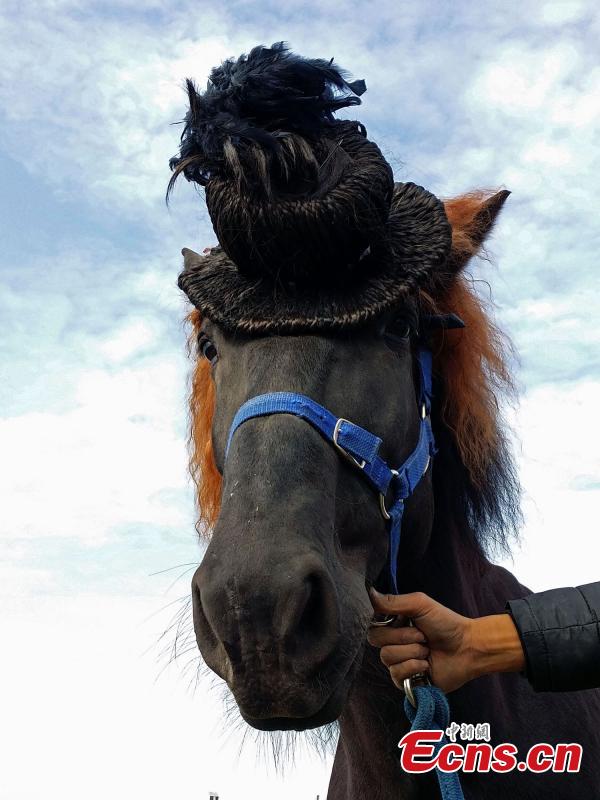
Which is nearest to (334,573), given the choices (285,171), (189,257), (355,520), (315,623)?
(315,623)

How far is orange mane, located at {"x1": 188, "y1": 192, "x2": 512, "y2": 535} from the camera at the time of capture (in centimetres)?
347

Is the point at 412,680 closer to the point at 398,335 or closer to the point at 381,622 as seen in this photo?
the point at 381,622

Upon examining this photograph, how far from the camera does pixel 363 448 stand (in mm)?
2639

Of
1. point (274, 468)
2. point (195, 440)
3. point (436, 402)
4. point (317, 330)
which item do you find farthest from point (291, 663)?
point (195, 440)

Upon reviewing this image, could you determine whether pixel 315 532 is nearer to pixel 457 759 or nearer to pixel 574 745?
pixel 457 759

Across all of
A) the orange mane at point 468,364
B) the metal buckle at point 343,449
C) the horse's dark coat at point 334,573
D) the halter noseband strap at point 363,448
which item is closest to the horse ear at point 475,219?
the orange mane at point 468,364

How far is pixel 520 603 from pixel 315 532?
82cm

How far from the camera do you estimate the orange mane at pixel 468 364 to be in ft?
11.4

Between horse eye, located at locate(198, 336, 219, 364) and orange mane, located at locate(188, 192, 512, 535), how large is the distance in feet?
1.92

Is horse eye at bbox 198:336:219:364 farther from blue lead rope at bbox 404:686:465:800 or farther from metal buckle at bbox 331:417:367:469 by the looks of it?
blue lead rope at bbox 404:686:465:800

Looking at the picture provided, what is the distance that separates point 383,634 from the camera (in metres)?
2.63

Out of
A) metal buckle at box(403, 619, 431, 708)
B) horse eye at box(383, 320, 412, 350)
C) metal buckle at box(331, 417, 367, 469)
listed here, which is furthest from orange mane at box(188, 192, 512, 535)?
metal buckle at box(403, 619, 431, 708)

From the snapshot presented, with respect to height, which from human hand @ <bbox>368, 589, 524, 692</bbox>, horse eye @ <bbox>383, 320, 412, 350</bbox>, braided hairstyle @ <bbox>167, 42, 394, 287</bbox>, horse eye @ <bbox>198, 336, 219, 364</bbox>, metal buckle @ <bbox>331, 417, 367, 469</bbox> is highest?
braided hairstyle @ <bbox>167, 42, 394, 287</bbox>

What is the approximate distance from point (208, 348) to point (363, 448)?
92cm
